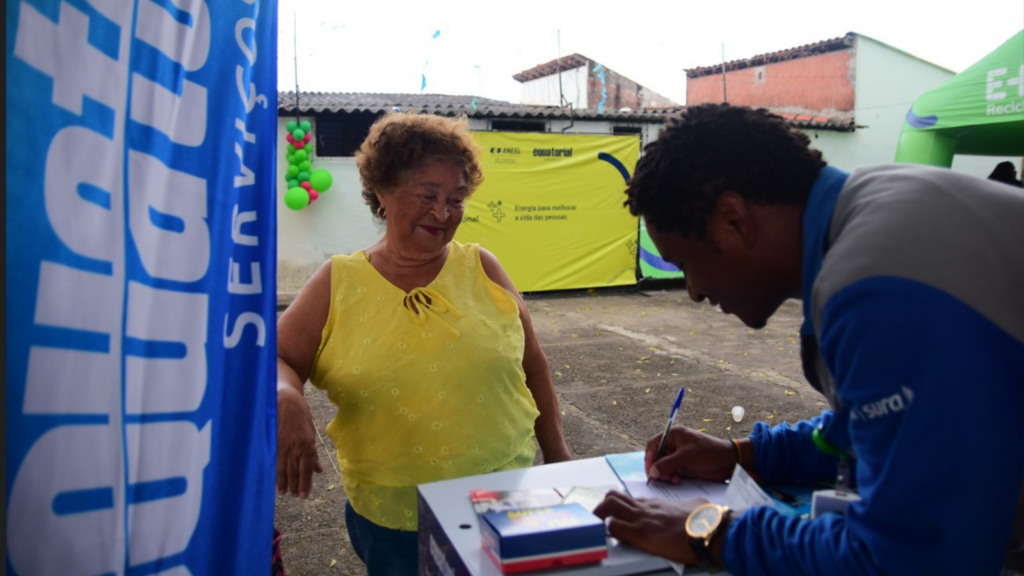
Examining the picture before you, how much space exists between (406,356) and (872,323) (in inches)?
50.5

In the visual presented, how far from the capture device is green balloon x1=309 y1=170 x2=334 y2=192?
11.3 m

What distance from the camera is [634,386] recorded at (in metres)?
6.57

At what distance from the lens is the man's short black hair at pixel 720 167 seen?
1.27 m

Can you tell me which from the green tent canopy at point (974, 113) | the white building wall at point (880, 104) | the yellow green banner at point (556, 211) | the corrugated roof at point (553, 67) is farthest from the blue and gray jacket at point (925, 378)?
the corrugated roof at point (553, 67)

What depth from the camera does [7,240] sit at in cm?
96

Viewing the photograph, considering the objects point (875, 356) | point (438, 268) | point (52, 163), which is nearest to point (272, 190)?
point (52, 163)

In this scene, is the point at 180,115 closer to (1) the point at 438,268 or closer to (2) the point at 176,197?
(2) the point at 176,197

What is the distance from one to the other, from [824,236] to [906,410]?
0.34m

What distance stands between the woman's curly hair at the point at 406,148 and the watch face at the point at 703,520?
1355mm

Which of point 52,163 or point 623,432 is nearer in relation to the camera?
point 52,163

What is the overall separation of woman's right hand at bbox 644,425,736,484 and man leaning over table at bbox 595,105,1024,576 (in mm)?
251

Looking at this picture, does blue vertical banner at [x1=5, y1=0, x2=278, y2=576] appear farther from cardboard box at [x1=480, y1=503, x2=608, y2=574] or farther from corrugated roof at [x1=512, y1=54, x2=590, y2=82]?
corrugated roof at [x1=512, y1=54, x2=590, y2=82]

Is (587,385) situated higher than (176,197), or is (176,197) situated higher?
(176,197)

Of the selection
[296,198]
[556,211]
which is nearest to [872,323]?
[296,198]
